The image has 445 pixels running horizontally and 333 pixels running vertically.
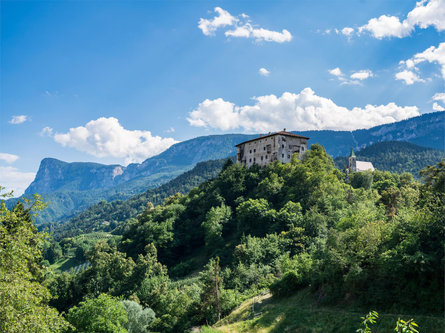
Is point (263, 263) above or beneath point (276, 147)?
beneath

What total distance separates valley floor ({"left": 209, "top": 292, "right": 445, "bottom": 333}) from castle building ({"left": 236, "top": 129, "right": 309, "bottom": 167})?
44.9 meters

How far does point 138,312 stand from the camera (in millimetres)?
32062

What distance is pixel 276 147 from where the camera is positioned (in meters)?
72.0

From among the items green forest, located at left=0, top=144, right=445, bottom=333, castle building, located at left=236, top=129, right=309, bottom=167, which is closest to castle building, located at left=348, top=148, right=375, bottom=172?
green forest, located at left=0, top=144, right=445, bottom=333

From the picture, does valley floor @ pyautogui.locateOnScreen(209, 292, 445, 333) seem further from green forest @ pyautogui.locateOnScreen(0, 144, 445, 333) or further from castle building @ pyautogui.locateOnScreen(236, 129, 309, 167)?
castle building @ pyautogui.locateOnScreen(236, 129, 309, 167)

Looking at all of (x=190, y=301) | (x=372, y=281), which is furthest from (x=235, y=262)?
(x=372, y=281)

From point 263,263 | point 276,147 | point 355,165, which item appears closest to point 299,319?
point 263,263

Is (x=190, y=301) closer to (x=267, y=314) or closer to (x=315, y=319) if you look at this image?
(x=267, y=314)

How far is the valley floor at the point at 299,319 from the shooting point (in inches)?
737

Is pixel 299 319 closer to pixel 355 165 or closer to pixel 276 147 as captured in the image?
pixel 276 147

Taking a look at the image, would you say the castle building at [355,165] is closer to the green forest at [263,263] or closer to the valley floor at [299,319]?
the green forest at [263,263]

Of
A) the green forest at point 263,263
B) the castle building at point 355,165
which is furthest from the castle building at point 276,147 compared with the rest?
the castle building at point 355,165

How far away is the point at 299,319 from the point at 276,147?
170 feet

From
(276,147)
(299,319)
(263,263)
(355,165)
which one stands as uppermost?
(276,147)
